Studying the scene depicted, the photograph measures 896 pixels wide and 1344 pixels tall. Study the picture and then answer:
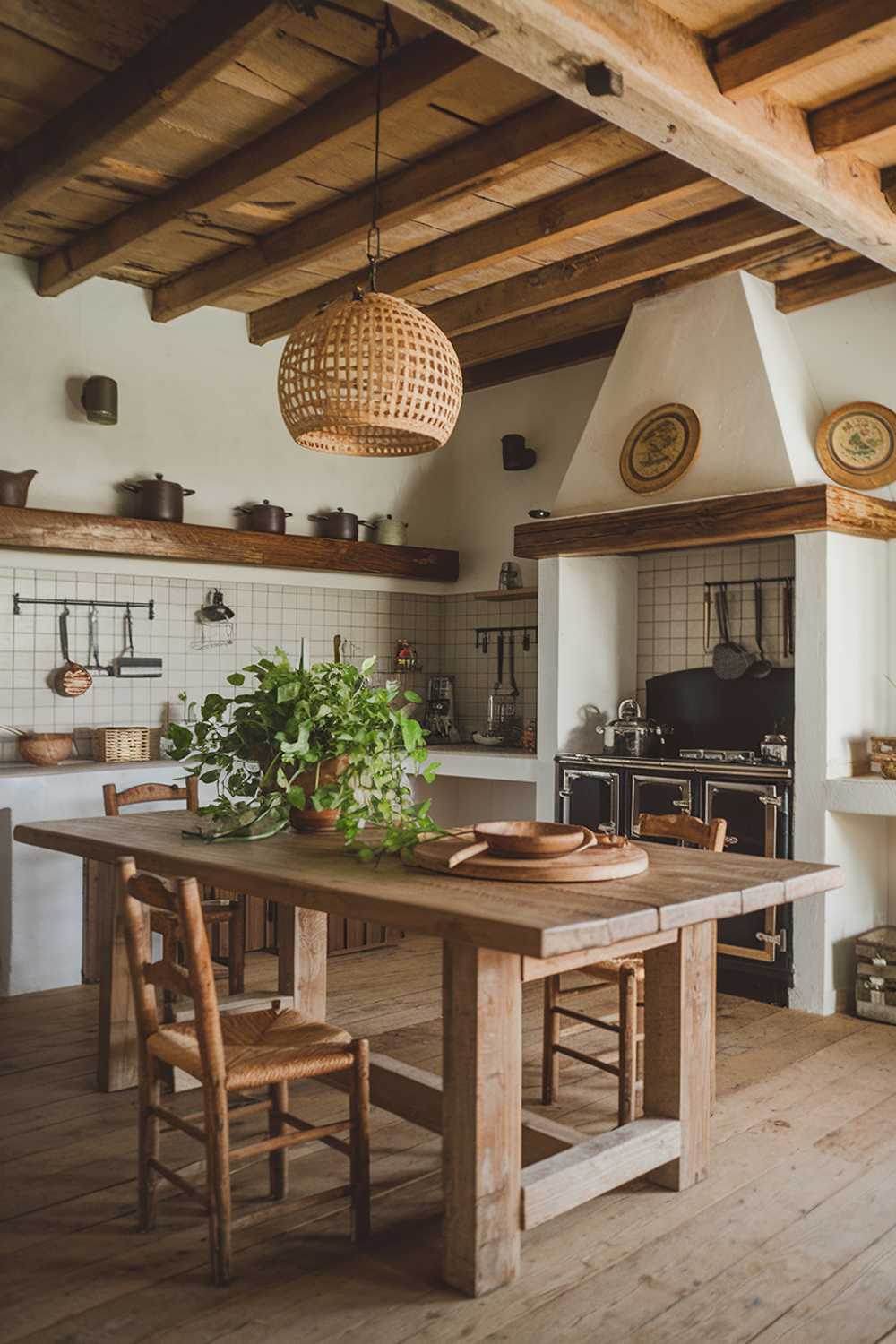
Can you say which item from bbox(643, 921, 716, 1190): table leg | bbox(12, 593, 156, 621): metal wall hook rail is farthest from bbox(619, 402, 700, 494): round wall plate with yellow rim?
bbox(643, 921, 716, 1190): table leg

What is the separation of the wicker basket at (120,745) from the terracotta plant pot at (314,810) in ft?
6.86

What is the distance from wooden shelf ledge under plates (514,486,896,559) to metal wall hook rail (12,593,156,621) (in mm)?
1924

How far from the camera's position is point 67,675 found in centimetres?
499

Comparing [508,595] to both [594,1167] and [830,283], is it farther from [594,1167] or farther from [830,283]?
[594,1167]

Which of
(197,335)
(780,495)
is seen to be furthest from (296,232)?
(780,495)

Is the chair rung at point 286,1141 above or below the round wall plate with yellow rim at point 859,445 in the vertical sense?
below

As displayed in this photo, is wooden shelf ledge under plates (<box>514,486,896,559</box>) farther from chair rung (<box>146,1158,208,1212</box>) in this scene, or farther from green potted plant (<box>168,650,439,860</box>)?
chair rung (<box>146,1158,208,1212</box>)

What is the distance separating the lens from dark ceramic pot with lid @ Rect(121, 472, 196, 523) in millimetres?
5121

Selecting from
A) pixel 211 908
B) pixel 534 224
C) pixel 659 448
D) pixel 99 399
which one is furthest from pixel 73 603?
pixel 659 448

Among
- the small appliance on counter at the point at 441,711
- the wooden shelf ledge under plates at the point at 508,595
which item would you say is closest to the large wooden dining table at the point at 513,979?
the wooden shelf ledge under plates at the point at 508,595

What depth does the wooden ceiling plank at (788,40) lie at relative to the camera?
2.67 m

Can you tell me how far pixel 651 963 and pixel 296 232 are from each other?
3.25 meters

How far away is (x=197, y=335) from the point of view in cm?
551

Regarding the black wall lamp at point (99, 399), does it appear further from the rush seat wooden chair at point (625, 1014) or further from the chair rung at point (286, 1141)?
the chair rung at point (286, 1141)
